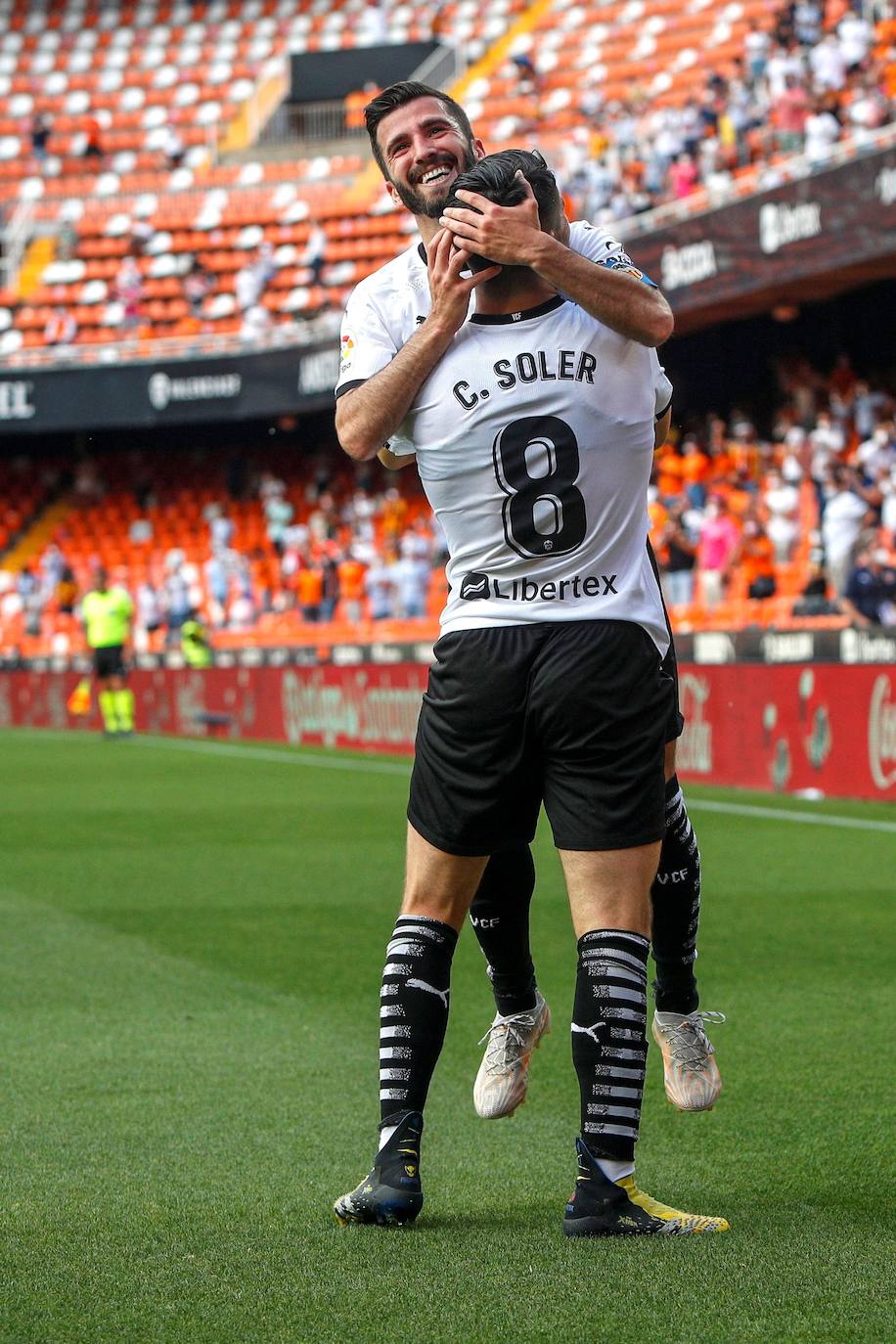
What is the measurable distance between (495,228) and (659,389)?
56cm

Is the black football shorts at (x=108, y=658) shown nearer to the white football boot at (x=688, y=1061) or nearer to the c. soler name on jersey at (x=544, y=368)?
the white football boot at (x=688, y=1061)

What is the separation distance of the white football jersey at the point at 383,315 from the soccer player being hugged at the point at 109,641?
20.6 meters

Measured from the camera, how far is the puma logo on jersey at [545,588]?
12.1 feet

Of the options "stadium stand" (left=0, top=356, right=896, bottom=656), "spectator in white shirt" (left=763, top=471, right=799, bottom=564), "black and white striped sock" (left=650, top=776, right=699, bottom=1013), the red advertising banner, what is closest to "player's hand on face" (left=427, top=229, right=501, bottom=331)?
"black and white striped sock" (left=650, top=776, right=699, bottom=1013)

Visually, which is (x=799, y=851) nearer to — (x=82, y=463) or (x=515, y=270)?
(x=515, y=270)

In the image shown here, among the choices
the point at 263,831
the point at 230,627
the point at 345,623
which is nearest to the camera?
the point at 263,831

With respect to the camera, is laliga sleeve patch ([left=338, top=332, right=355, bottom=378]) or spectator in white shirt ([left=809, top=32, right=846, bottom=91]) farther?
spectator in white shirt ([left=809, top=32, right=846, bottom=91])

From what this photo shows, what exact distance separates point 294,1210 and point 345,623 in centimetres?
2256

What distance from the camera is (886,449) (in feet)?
59.6

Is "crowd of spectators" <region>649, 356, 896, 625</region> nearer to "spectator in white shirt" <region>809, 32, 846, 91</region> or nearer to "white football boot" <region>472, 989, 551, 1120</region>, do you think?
"spectator in white shirt" <region>809, 32, 846, 91</region>

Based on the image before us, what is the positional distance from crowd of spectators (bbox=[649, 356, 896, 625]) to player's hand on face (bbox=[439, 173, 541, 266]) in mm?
11586

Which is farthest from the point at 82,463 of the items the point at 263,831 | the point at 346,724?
the point at 263,831

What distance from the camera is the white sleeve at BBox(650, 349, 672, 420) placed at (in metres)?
3.77

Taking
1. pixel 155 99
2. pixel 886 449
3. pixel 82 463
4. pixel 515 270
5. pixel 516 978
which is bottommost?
pixel 516 978
